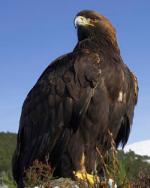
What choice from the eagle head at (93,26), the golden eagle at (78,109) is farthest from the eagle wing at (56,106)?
the eagle head at (93,26)

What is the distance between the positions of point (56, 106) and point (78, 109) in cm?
41

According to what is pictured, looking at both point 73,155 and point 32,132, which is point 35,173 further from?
point 32,132

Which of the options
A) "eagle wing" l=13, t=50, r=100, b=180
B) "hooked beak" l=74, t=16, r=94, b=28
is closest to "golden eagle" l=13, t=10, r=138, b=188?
"eagle wing" l=13, t=50, r=100, b=180

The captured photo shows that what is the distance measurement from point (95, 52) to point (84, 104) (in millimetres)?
790

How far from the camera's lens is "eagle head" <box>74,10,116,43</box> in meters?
7.80

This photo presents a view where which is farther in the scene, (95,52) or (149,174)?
(95,52)

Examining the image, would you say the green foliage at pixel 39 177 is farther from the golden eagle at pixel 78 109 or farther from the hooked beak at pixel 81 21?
the hooked beak at pixel 81 21

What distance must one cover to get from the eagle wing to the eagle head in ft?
2.08

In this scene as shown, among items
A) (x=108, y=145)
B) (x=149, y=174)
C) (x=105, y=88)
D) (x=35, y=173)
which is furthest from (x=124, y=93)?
(x=35, y=173)

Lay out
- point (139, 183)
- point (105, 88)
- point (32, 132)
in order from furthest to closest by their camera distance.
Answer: point (32, 132) < point (105, 88) < point (139, 183)

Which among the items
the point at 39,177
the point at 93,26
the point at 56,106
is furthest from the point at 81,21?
the point at 39,177

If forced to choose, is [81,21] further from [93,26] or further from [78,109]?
[78,109]

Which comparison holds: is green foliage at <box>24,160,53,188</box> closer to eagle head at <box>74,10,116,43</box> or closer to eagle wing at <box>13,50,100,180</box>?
eagle wing at <box>13,50,100,180</box>

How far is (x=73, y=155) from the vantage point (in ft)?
22.7
